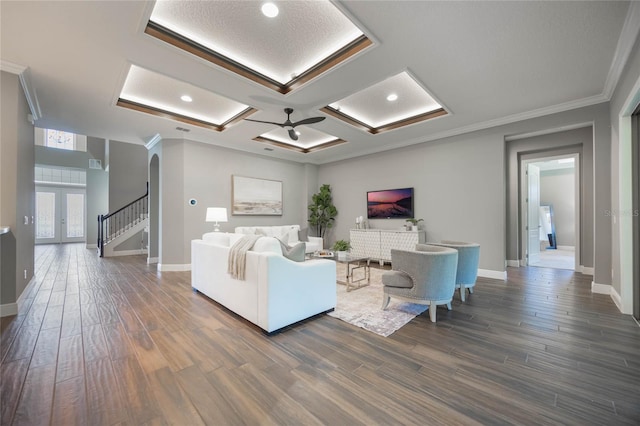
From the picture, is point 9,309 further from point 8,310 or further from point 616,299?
point 616,299

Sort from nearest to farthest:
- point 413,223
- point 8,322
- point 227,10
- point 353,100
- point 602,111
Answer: point 227,10, point 8,322, point 602,111, point 353,100, point 413,223

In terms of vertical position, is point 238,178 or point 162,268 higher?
point 238,178

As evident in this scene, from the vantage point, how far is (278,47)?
3.01 metres

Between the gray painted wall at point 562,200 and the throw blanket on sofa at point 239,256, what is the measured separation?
36.9ft

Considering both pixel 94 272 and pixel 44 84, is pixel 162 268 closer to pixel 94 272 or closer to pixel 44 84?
pixel 94 272

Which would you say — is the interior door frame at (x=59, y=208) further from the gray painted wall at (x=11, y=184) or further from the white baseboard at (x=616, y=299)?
the white baseboard at (x=616, y=299)

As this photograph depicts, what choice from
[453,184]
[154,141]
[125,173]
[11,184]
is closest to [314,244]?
[453,184]

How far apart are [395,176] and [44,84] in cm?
641

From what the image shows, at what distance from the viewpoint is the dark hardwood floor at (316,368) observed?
1.62 meters

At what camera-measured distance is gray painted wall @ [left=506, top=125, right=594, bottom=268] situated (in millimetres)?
5188

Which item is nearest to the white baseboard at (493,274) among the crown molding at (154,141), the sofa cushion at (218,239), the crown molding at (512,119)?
the crown molding at (512,119)

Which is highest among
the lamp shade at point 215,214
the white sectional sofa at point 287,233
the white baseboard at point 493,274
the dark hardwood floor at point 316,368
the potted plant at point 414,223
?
the lamp shade at point 215,214

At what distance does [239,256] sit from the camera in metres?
3.00

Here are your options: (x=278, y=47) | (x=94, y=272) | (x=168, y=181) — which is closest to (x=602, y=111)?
(x=278, y=47)
